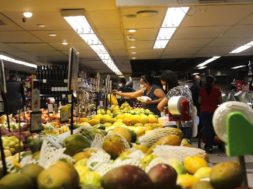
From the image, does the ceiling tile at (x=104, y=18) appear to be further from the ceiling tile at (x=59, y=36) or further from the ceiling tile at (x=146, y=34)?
the ceiling tile at (x=59, y=36)

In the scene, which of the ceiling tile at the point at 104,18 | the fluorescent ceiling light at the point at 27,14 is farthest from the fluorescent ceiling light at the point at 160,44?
the fluorescent ceiling light at the point at 27,14

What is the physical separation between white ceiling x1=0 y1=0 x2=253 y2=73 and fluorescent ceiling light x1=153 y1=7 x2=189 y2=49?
12 cm

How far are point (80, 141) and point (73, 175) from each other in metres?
0.85

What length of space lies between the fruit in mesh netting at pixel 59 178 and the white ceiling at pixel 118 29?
4.83 meters

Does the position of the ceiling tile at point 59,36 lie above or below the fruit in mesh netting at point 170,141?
above

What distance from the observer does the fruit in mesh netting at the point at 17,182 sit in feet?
3.85

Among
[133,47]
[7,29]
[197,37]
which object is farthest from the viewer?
[133,47]

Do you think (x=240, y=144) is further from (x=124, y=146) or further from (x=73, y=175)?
(x=124, y=146)

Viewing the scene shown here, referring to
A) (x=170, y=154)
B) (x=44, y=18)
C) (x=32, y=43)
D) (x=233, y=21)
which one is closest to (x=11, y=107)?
(x=32, y=43)

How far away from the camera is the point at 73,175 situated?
Answer: 1.22m

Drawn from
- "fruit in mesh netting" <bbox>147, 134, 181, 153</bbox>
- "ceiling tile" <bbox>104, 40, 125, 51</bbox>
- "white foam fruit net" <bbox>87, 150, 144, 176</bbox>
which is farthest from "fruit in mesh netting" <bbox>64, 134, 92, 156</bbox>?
"ceiling tile" <bbox>104, 40, 125, 51</bbox>

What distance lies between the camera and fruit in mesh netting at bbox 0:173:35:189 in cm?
117

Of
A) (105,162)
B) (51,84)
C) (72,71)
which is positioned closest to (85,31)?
(51,84)

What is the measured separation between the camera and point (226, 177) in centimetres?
118
